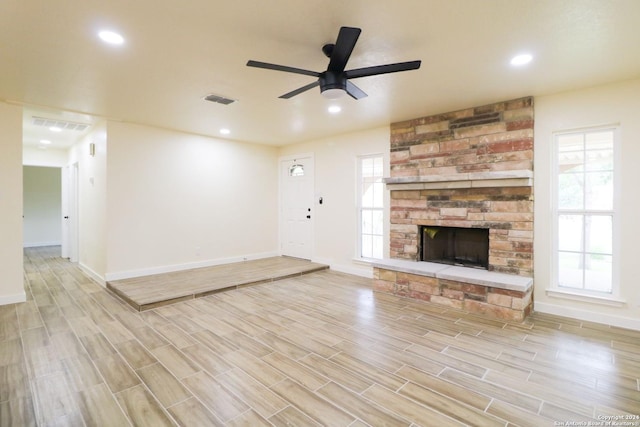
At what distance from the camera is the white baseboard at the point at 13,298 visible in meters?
4.08

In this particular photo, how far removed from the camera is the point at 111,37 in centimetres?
250

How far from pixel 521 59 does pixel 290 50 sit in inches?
82.3

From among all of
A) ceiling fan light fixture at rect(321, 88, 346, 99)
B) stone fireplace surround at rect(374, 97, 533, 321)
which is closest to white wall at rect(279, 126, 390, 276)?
A: stone fireplace surround at rect(374, 97, 533, 321)

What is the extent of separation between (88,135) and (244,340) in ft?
16.8

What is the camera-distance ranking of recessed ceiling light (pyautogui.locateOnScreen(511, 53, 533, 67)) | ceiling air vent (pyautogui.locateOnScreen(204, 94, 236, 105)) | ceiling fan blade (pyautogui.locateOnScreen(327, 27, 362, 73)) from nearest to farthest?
1. ceiling fan blade (pyautogui.locateOnScreen(327, 27, 362, 73))
2. recessed ceiling light (pyautogui.locateOnScreen(511, 53, 533, 67))
3. ceiling air vent (pyautogui.locateOnScreen(204, 94, 236, 105))

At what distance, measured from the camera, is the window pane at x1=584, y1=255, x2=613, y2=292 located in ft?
11.7

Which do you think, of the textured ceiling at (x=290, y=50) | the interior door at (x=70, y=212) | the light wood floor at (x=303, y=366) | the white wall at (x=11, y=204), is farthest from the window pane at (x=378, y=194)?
the interior door at (x=70, y=212)

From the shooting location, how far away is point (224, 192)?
20.9 ft

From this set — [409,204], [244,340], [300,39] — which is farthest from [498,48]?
[244,340]

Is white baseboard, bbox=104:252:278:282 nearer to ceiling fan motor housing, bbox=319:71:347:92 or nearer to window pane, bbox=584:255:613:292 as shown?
ceiling fan motor housing, bbox=319:71:347:92

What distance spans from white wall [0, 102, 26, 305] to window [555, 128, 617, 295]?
6818 millimetres

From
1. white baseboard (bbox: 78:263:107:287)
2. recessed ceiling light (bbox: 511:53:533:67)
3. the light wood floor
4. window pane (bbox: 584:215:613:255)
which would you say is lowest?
the light wood floor

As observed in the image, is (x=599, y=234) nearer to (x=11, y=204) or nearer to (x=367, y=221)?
(x=367, y=221)

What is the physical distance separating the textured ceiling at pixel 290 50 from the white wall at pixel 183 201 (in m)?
1.08
